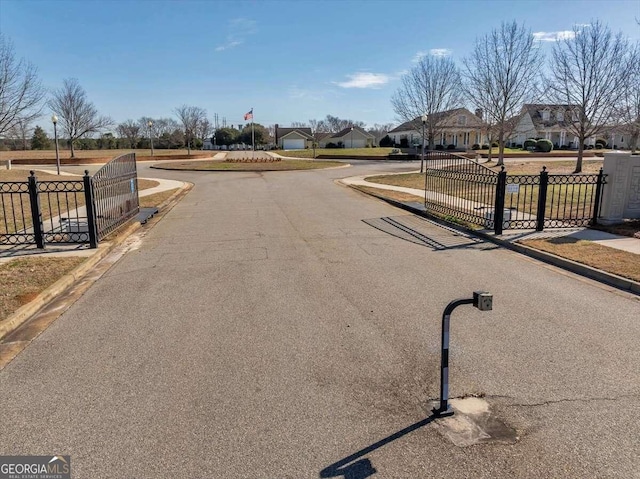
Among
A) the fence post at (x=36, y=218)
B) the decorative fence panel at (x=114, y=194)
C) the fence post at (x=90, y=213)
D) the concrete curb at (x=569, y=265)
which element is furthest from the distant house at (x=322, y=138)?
the fence post at (x=36, y=218)

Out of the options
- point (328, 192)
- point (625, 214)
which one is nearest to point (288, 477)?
point (625, 214)

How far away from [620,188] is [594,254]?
4001 millimetres

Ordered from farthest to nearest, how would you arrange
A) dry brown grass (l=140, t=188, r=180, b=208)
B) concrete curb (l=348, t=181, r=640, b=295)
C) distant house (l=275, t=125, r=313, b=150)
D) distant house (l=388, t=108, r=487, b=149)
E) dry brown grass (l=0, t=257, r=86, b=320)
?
1. distant house (l=275, t=125, r=313, b=150)
2. distant house (l=388, t=108, r=487, b=149)
3. dry brown grass (l=140, t=188, r=180, b=208)
4. concrete curb (l=348, t=181, r=640, b=295)
5. dry brown grass (l=0, t=257, r=86, b=320)

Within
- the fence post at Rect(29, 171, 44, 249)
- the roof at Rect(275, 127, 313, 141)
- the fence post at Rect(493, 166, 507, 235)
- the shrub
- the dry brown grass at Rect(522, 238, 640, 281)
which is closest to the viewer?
the dry brown grass at Rect(522, 238, 640, 281)

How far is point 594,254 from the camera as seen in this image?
8.55 meters

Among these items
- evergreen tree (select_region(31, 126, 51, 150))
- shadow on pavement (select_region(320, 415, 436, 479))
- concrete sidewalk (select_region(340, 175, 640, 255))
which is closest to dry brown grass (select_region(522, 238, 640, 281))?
concrete sidewalk (select_region(340, 175, 640, 255))

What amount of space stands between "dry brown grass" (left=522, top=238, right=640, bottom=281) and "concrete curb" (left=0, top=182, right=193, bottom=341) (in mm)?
8390

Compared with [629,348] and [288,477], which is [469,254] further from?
[288,477]

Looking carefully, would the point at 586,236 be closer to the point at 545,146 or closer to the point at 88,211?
the point at 88,211

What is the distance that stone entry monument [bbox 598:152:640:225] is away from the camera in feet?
37.1

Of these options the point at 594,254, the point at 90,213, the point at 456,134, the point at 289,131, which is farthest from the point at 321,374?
the point at 289,131

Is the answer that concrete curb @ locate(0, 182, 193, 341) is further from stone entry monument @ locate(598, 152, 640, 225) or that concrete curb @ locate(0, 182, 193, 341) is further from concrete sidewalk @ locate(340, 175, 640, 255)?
stone entry monument @ locate(598, 152, 640, 225)

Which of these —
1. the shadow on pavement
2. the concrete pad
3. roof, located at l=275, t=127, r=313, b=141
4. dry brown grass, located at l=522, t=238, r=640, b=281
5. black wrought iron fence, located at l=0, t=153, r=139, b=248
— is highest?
roof, located at l=275, t=127, r=313, b=141

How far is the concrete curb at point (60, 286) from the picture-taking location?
5.45 metres
